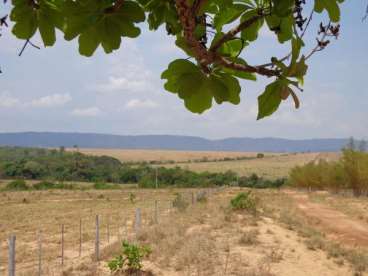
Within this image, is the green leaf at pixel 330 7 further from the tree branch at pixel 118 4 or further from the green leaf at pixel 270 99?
the tree branch at pixel 118 4

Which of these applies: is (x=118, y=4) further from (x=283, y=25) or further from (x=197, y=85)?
(x=283, y=25)

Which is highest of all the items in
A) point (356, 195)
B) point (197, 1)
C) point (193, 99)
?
point (197, 1)

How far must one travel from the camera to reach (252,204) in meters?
21.4

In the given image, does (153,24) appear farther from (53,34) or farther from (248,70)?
(248,70)

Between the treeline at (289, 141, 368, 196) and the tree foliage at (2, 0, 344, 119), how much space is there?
48.0 meters

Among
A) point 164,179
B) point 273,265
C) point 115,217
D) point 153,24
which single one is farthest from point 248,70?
point 164,179

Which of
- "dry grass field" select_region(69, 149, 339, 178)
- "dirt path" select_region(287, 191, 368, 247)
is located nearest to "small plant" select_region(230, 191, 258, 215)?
"dirt path" select_region(287, 191, 368, 247)

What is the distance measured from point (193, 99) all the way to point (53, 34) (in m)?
0.42

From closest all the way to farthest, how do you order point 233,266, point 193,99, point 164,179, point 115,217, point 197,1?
point 197,1 < point 193,99 < point 233,266 < point 115,217 < point 164,179

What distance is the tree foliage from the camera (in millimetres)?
1016

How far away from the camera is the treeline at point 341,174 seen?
4730 centimetres

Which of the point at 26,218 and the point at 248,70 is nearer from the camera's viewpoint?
the point at 248,70

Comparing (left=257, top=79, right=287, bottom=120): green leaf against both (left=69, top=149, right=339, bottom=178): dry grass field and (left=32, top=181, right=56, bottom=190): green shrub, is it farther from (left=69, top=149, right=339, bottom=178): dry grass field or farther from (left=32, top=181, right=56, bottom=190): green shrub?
(left=69, top=149, right=339, bottom=178): dry grass field

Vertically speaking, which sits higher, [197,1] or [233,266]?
[197,1]
